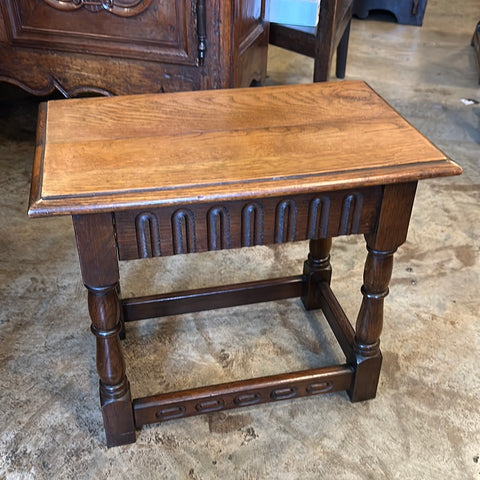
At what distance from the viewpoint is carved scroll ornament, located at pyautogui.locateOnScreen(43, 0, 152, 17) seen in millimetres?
1757

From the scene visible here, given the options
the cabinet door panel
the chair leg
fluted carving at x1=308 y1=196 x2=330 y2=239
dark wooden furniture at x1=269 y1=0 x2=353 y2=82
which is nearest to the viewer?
fluted carving at x1=308 y1=196 x2=330 y2=239

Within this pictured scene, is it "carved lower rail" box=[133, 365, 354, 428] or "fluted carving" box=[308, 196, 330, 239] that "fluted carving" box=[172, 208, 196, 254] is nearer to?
"fluted carving" box=[308, 196, 330, 239]

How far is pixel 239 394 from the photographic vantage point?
133 centimetres

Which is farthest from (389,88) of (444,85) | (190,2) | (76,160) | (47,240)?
(76,160)

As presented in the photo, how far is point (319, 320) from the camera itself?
1710 mm

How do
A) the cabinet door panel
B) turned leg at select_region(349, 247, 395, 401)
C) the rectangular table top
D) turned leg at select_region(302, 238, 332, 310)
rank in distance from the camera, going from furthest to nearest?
the cabinet door panel, turned leg at select_region(302, 238, 332, 310), turned leg at select_region(349, 247, 395, 401), the rectangular table top

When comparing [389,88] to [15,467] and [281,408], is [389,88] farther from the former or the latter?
[15,467]

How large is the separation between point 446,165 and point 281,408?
735mm

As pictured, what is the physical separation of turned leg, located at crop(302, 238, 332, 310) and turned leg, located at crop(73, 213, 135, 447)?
0.66m

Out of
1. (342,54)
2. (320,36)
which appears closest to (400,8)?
(342,54)

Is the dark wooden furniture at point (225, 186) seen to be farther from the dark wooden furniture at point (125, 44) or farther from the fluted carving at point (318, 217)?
the dark wooden furniture at point (125, 44)

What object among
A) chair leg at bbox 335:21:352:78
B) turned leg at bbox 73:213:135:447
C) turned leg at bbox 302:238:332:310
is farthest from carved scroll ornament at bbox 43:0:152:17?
chair leg at bbox 335:21:352:78

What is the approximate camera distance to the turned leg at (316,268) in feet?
5.40

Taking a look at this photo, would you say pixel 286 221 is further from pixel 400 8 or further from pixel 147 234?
pixel 400 8
